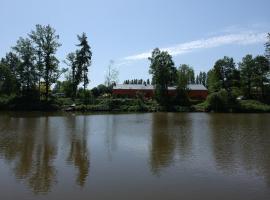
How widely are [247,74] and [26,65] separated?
52.6 meters

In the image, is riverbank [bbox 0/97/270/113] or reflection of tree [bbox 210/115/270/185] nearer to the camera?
reflection of tree [bbox 210/115/270/185]

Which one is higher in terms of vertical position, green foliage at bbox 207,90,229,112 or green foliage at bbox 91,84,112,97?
green foliage at bbox 91,84,112,97

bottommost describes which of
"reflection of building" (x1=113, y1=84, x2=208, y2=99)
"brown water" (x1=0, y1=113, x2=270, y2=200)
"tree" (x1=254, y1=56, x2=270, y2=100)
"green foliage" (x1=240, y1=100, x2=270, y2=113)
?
"brown water" (x1=0, y1=113, x2=270, y2=200)

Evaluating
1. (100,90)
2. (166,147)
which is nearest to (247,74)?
(100,90)

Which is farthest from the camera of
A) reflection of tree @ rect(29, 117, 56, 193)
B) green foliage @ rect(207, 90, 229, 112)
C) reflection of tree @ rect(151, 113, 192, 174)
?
green foliage @ rect(207, 90, 229, 112)

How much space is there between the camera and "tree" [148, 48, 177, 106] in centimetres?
8381

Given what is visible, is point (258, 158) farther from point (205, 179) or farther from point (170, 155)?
point (205, 179)

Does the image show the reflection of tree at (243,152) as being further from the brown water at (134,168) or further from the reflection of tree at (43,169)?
the reflection of tree at (43,169)

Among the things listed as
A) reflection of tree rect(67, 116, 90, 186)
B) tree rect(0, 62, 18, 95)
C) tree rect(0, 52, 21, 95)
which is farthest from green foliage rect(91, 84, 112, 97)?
reflection of tree rect(67, 116, 90, 186)

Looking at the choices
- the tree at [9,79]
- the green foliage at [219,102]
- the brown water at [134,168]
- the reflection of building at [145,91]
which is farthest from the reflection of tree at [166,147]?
the reflection of building at [145,91]

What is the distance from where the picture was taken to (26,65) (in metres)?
75.2

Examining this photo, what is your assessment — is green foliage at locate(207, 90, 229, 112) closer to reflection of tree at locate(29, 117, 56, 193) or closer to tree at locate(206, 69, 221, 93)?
tree at locate(206, 69, 221, 93)

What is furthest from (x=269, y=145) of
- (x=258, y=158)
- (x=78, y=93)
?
(x=78, y=93)

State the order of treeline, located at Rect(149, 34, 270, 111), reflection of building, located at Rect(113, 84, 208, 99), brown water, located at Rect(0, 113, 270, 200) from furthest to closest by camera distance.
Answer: reflection of building, located at Rect(113, 84, 208, 99), treeline, located at Rect(149, 34, 270, 111), brown water, located at Rect(0, 113, 270, 200)
